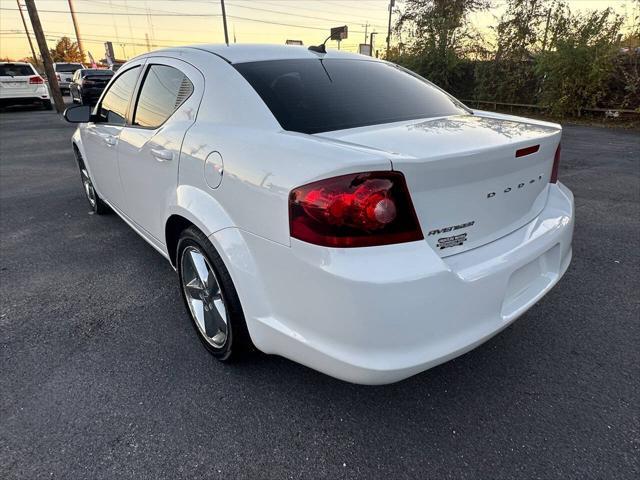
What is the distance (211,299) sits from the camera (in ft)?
6.97

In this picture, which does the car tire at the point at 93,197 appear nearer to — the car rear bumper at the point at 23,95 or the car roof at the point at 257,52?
the car roof at the point at 257,52

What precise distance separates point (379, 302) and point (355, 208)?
0.32 metres

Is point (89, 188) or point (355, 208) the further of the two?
point (89, 188)

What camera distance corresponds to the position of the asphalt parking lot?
1.62 metres

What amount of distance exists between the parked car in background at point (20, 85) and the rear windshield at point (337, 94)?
17.3 metres

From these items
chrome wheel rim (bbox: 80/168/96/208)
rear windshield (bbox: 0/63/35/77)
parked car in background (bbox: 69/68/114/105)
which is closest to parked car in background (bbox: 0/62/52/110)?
rear windshield (bbox: 0/63/35/77)

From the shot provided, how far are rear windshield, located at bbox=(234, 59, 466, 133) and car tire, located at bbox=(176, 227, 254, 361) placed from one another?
28.1 inches

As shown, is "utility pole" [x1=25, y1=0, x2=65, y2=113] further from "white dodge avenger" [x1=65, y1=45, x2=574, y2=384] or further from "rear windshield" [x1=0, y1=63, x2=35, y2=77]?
"white dodge avenger" [x1=65, y1=45, x2=574, y2=384]

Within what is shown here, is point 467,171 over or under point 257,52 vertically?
under

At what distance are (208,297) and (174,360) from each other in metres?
0.40

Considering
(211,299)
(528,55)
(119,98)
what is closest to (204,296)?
(211,299)

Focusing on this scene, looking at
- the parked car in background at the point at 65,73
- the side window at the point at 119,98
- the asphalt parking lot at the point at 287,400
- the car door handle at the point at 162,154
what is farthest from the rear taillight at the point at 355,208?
the parked car in background at the point at 65,73

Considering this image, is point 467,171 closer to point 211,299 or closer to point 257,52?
point 211,299

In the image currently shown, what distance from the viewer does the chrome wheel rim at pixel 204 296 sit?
6.80 feet
